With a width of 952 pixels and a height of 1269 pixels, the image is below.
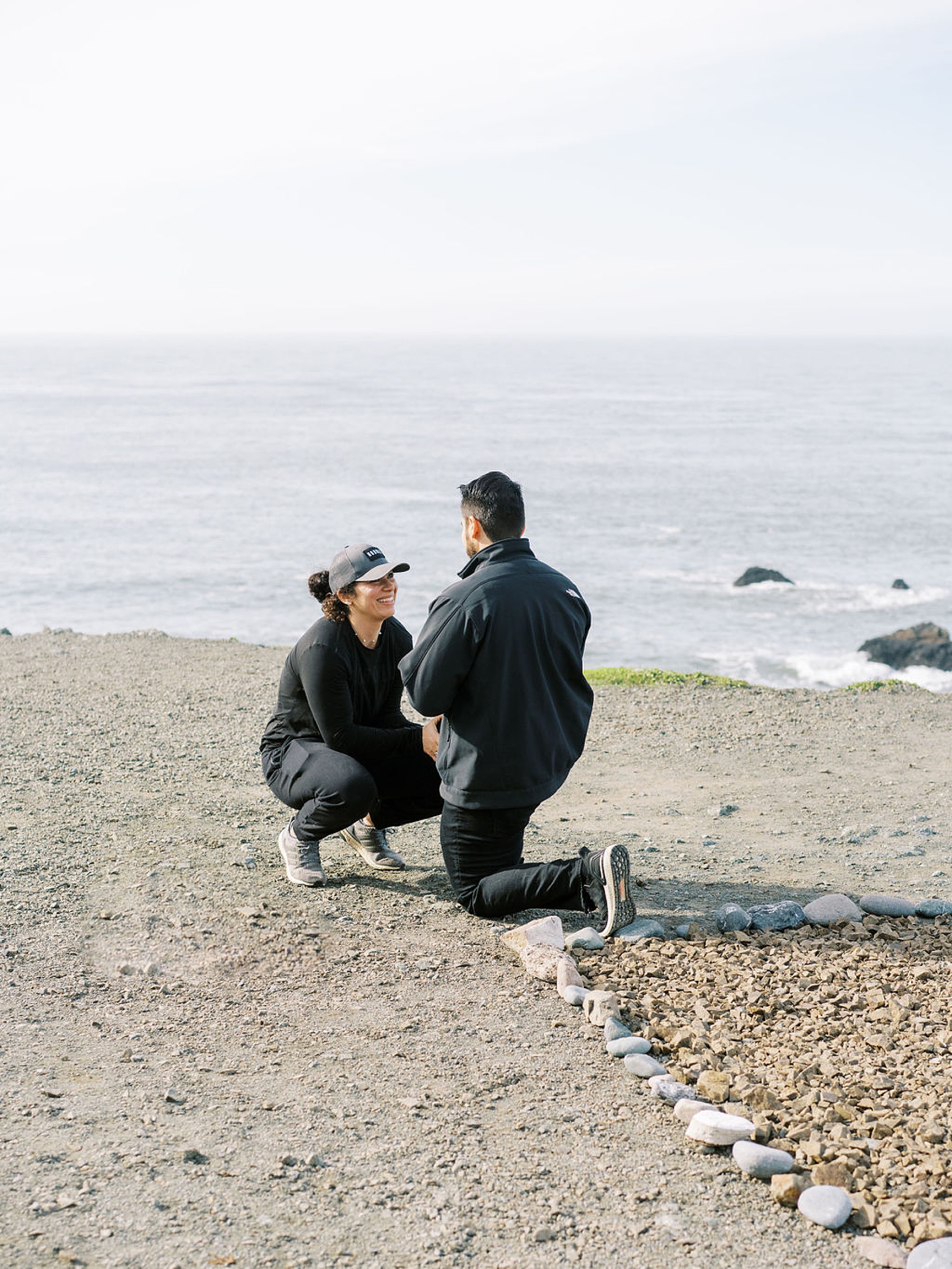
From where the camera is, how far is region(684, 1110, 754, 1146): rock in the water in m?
3.97

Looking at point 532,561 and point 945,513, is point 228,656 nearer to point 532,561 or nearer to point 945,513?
point 532,561

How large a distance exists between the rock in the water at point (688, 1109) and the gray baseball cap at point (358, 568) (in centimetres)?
294

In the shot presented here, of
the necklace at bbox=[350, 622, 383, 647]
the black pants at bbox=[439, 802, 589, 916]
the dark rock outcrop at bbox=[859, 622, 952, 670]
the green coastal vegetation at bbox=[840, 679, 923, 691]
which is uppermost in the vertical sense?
the necklace at bbox=[350, 622, 383, 647]

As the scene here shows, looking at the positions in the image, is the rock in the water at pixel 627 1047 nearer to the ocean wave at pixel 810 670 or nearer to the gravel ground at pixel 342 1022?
the gravel ground at pixel 342 1022

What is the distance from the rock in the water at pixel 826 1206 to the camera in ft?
11.8

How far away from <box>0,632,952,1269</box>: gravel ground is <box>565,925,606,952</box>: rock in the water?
0.30 m

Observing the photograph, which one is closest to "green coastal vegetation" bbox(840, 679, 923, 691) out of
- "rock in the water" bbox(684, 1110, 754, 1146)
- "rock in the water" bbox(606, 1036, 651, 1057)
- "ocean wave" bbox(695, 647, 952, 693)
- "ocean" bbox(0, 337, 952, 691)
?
"rock in the water" bbox(606, 1036, 651, 1057)

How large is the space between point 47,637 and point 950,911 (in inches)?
430

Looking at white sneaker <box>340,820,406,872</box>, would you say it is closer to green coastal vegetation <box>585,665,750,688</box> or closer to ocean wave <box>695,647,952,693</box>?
green coastal vegetation <box>585,665,750,688</box>

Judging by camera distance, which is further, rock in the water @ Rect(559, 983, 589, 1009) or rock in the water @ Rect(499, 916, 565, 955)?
rock in the water @ Rect(499, 916, 565, 955)

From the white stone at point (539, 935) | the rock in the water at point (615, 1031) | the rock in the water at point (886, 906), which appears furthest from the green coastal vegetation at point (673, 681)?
the rock in the water at point (615, 1031)

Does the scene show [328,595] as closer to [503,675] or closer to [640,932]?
[503,675]

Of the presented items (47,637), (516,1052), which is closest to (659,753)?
(516,1052)

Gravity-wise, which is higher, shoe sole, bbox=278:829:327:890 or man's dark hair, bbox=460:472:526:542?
man's dark hair, bbox=460:472:526:542
